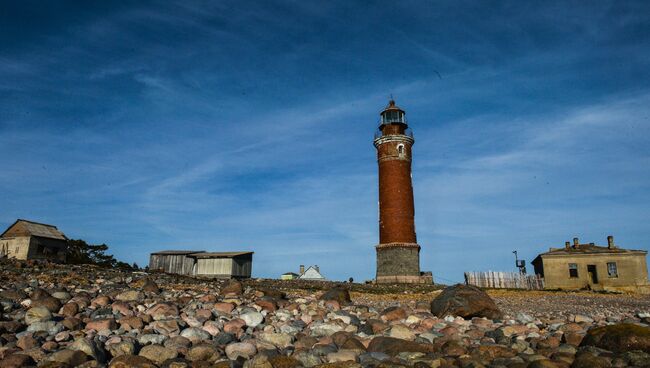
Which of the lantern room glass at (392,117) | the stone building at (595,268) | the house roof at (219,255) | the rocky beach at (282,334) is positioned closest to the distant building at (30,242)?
the house roof at (219,255)

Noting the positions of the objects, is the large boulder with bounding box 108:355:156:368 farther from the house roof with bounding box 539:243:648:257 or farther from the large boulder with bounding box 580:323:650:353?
the house roof with bounding box 539:243:648:257

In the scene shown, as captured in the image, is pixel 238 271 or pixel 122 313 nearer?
pixel 122 313

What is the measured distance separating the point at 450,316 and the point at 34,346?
332 inches

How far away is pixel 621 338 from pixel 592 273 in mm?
31964

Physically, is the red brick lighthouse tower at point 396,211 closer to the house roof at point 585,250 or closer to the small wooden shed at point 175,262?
the house roof at point 585,250

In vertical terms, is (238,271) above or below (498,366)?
above

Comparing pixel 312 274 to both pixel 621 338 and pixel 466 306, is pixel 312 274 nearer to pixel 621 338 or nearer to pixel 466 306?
pixel 466 306

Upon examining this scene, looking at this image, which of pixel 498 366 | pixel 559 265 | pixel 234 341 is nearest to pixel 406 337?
pixel 498 366

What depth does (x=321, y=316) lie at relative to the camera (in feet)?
36.6

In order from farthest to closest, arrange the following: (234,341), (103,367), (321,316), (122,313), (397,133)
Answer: (397,133) < (321,316) < (122,313) < (234,341) < (103,367)

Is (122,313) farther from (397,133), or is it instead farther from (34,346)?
(397,133)

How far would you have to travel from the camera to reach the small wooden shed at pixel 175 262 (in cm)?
3584

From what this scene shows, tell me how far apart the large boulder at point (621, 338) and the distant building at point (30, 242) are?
110 ft

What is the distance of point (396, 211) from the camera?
112 ft
